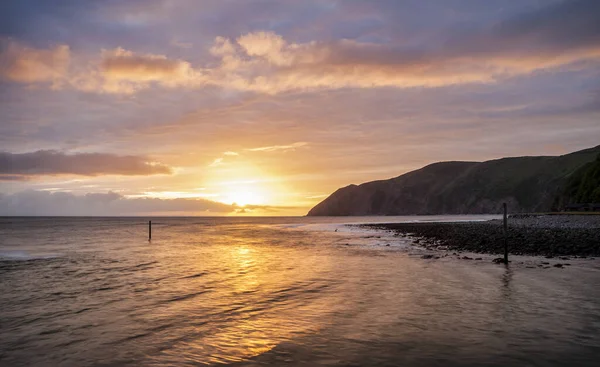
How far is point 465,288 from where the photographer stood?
2161 centimetres

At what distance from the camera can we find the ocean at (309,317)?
11.6 m

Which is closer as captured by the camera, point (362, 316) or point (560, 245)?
point (362, 316)

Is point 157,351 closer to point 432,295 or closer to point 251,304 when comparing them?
point 251,304

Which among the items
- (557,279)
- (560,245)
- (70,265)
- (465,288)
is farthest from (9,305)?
(560,245)

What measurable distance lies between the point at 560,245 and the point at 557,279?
51.2 ft

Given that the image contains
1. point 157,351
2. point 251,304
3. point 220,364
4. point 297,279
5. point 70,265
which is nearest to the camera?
point 220,364

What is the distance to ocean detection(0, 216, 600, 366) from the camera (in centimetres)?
1159

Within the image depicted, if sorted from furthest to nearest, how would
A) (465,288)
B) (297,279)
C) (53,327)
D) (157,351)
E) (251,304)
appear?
(297,279) → (465,288) → (251,304) → (53,327) → (157,351)

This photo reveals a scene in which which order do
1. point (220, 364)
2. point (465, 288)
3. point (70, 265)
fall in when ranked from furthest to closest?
point (70, 265) → point (465, 288) → point (220, 364)

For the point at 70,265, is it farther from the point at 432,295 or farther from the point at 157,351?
the point at 432,295

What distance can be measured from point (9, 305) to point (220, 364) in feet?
47.5

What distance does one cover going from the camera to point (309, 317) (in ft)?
52.7

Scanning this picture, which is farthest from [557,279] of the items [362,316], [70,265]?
[70,265]

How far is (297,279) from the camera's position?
26594 millimetres
